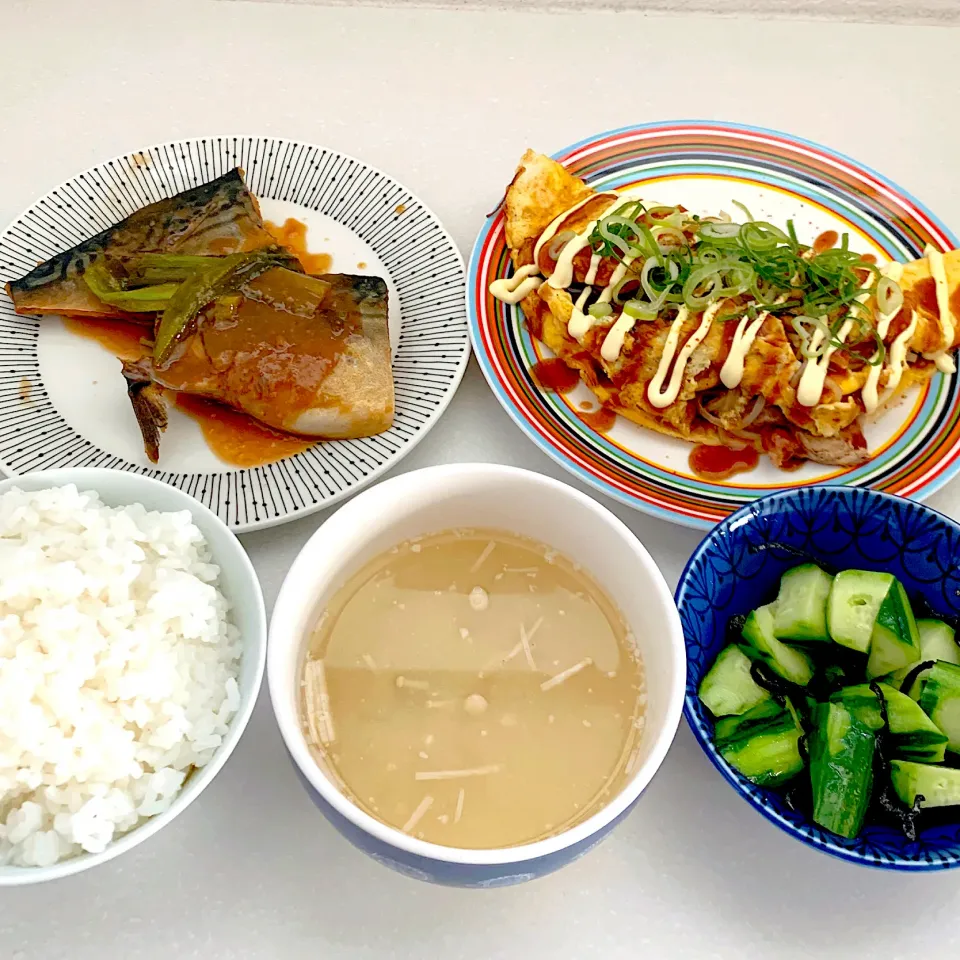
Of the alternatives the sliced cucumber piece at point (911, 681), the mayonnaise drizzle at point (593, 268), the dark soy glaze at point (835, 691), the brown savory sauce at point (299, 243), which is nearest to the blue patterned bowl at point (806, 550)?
the dark soy glaze at point (835, 691)

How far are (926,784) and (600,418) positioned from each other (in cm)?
67

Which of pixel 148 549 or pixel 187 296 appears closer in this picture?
pixel 148 549

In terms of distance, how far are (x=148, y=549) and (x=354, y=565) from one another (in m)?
0.26

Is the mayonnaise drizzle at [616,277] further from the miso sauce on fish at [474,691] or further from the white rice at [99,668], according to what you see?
the white rice at [99,668]

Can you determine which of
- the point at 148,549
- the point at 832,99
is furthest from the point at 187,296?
the point at 832,99

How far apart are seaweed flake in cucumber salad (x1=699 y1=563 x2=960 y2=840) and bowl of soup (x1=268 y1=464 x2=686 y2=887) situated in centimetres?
18

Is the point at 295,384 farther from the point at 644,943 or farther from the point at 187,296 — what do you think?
the point at 644,943

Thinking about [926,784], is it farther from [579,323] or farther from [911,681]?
[579,323]

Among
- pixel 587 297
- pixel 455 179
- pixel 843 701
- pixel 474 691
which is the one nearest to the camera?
pixel 474 691

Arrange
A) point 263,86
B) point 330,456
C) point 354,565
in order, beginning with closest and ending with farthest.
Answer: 1. point 354,565
2. point 330,456
3. point 263,86

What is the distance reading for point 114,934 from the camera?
101 cm

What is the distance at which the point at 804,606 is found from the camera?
104cm

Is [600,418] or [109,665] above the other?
[600,418]

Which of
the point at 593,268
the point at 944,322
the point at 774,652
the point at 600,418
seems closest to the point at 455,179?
the point at 593,268
